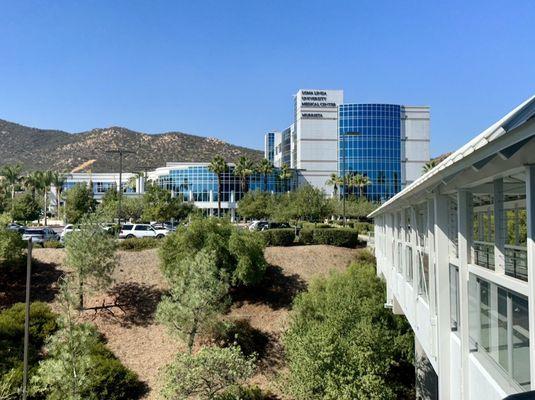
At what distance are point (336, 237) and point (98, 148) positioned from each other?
122 metres

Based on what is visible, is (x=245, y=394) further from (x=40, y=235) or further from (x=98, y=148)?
(x=98, y=148)

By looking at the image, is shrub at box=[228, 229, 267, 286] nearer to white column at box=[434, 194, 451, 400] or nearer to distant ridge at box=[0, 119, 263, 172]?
white column at box=[434, 194, 451, 400]

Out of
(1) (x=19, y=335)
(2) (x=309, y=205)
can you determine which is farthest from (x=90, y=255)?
(2) (x=309, y=205)

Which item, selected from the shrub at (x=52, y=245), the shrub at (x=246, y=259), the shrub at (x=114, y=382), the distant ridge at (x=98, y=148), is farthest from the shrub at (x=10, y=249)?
the distant ridge at (x=98, y=148)

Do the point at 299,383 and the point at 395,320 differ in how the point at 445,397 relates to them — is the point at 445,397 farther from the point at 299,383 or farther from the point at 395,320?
the point at 395,320

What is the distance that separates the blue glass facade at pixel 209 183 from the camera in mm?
81875

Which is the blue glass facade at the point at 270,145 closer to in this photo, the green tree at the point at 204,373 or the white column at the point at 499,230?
the green tree at the point at 204,373

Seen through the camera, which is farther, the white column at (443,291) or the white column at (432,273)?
the white column at (432,273)

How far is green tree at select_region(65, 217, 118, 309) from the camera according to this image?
2309 cm

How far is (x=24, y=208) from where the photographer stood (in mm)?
62312

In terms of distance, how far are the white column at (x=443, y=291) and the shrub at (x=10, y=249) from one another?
2462 cm

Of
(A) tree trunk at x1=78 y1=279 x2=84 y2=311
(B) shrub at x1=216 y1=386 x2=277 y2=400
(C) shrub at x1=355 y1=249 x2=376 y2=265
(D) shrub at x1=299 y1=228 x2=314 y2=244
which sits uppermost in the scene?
(D) shrub at x1=299 y1=228 x2=314 y2=244

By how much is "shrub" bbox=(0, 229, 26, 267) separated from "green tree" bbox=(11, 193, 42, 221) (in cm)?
3808

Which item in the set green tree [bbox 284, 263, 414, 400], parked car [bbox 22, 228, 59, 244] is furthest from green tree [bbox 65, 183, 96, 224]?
green tree [bbox 284, 263, 414, 400]
